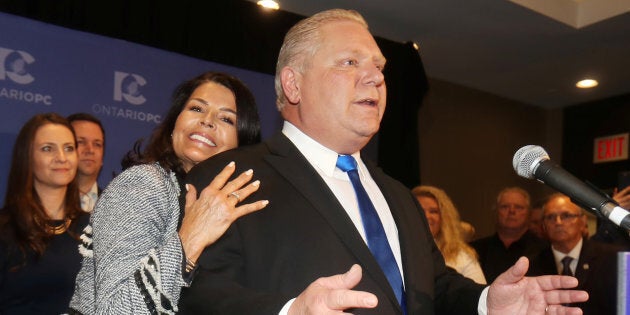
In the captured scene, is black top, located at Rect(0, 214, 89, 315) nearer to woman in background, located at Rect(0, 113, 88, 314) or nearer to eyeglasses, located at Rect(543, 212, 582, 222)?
woman in background, located at Rect(0, 113, 88, 314)

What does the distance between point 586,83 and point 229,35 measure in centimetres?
405

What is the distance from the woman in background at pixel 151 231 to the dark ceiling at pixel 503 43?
150 inches

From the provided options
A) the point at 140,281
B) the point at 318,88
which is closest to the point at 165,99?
the point at 318,88

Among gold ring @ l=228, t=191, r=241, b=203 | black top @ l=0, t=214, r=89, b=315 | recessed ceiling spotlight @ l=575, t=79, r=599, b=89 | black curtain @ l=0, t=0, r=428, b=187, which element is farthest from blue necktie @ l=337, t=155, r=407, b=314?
recessed ceiling spotlight @ l=575, t=79, r=599, b=89

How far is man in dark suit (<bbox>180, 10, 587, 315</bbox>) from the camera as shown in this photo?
1.71 m

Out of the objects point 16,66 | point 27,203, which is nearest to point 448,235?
point 27,203

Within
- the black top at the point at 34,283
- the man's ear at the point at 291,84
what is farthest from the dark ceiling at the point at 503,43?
the man's ear at the point at 291,84

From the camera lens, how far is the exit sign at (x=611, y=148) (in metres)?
7.68

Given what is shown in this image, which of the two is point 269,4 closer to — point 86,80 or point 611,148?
point 86,80

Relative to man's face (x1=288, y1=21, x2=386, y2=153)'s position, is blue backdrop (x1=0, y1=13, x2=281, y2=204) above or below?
above

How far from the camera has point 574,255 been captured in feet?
16.7

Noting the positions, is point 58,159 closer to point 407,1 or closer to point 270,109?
point 270,109

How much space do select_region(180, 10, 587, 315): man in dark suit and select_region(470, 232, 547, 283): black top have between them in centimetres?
354

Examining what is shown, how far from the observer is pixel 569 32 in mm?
6219
